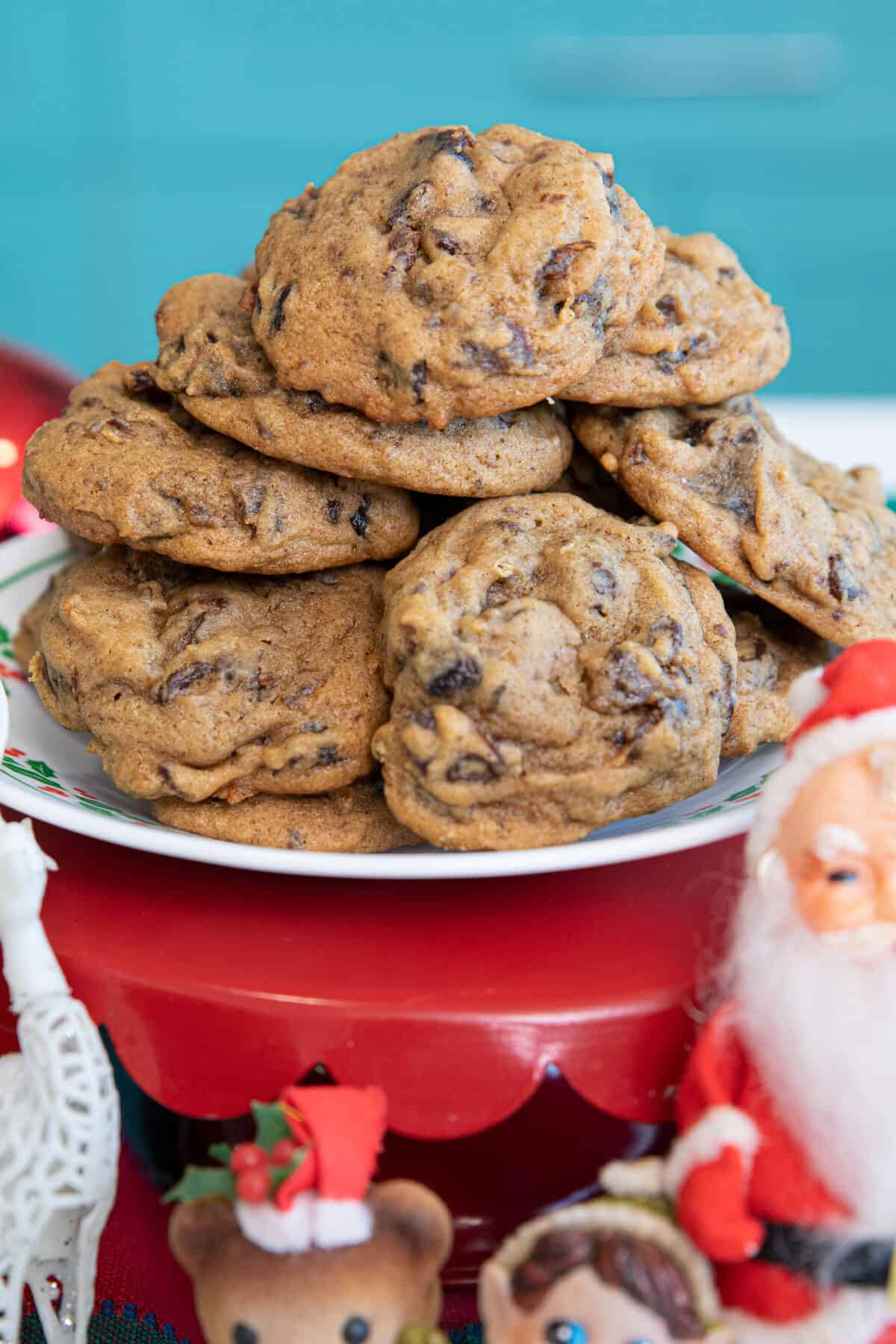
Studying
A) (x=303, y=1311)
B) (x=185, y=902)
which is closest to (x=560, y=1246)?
(x=303, y=1311)

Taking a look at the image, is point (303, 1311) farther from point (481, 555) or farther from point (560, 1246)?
point (481, 555)

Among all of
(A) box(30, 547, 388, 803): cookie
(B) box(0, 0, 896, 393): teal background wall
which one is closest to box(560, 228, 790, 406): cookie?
(A) box(30, 547, 388, 803): cookie

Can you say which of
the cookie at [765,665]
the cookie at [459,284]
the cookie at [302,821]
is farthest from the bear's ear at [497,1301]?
the cookie at [459,284]

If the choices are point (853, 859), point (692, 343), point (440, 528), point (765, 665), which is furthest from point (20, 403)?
point (853, 859)

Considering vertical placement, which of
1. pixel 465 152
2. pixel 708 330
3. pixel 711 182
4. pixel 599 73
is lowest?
pixel 708 330

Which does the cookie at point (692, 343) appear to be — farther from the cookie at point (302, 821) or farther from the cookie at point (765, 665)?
the cookie at point (302, 821)

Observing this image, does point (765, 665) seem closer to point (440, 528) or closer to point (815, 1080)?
point (440, 528)
